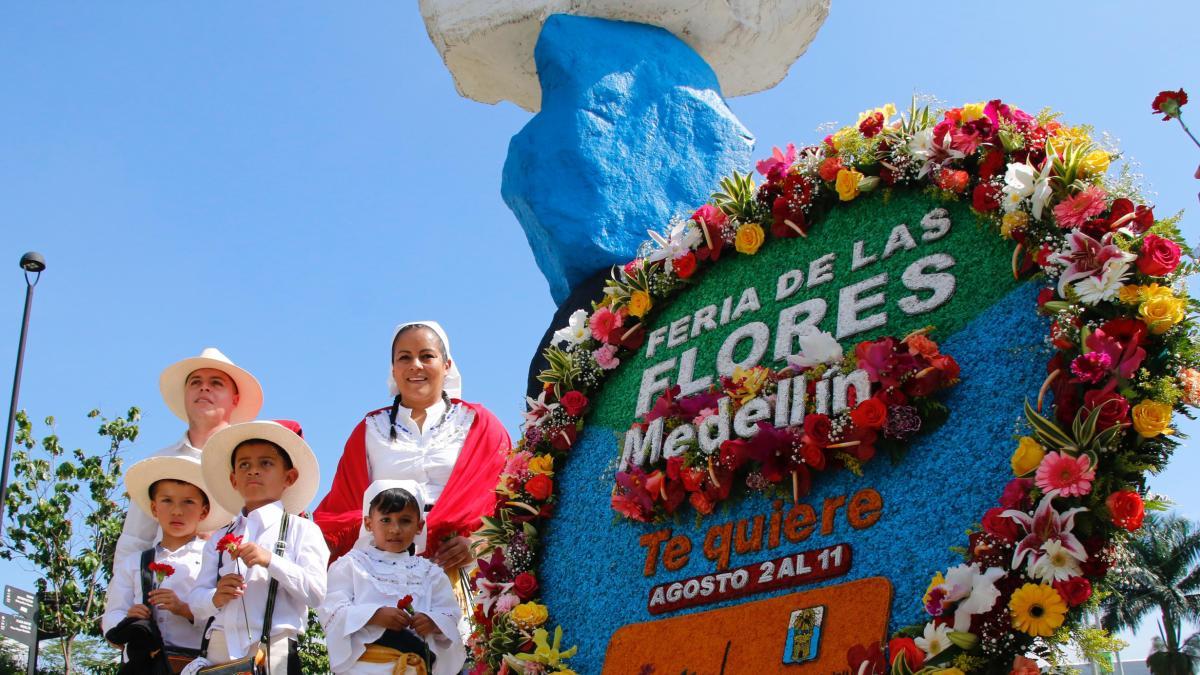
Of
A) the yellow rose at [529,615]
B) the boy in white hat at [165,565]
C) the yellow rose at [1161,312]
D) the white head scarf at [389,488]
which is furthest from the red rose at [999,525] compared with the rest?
the boy in white hat at [165,565]

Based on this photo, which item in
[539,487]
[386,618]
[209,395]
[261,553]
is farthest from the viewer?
[209,395]

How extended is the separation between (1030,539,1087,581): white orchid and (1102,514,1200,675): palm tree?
2101 cm

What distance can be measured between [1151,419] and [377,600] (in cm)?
308

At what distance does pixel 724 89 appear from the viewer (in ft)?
28.6

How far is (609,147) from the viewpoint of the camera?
285 inches

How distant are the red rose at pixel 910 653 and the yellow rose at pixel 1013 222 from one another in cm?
154

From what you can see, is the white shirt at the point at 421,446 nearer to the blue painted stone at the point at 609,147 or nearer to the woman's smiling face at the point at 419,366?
the woman's smiling face at the point at 419,366

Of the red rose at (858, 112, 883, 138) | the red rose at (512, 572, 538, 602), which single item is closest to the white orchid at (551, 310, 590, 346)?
the red rose at (512, 572, 538, 602)

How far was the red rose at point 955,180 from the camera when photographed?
4477 millimetres

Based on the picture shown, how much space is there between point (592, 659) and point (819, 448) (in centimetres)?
135

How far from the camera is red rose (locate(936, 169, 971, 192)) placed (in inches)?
176

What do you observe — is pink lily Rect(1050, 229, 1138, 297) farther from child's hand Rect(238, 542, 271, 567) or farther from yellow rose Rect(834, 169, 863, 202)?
child's hand Rect(238, 542, 271, 567)

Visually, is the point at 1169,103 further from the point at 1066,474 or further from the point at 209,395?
the point at 209,395

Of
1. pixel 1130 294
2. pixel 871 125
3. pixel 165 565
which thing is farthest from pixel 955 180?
pixel 165 565
